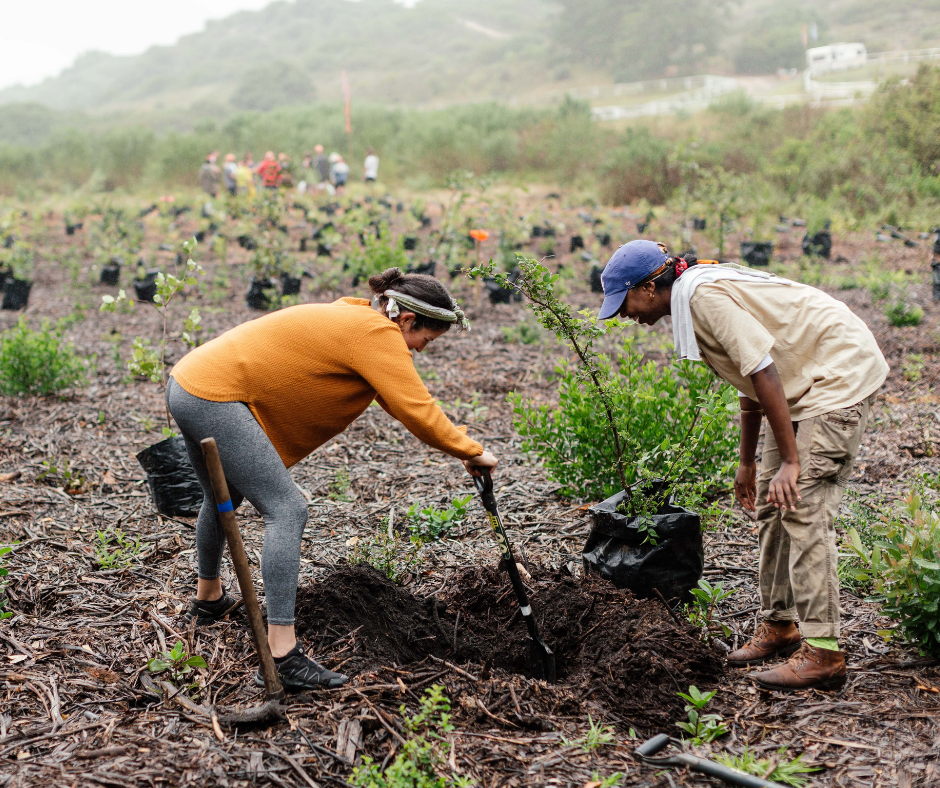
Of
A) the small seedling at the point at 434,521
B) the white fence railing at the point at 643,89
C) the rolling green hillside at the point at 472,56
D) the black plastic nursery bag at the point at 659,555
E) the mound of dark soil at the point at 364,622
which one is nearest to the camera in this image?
the mound of dark soil at the point at 364,622

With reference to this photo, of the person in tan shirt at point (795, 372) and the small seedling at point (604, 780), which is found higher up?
the person in tan shirt at point (795, 372)

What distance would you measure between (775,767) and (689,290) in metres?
1.37

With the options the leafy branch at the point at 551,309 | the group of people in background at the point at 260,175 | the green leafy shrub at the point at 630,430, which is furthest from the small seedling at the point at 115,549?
the group of people in background at the point at 260,175

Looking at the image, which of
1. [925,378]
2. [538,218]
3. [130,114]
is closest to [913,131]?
[538,218]

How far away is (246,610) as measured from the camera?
6.84 ft

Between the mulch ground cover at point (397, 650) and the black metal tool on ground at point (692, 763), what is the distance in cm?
4

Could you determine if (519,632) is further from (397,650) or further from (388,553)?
(388,553)

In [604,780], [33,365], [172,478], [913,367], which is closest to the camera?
[604,780]

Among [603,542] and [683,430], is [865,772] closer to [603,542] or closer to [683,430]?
[603,542]

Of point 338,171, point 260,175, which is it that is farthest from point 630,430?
point 338,171

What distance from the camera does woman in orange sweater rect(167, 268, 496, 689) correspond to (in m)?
2.16

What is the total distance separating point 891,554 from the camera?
7.72 ft

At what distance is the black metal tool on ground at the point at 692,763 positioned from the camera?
6.00 ft

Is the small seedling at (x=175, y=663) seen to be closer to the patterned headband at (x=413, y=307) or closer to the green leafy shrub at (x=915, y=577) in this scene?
the patterned headband at (x=413, y=307)
